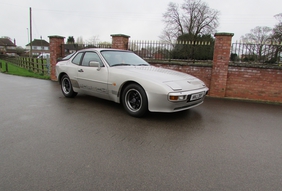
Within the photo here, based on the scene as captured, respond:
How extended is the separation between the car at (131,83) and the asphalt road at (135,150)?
376 mm

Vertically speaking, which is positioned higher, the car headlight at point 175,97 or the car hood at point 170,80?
the car hood at point 170,80

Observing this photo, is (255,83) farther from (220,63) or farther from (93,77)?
(93,77)

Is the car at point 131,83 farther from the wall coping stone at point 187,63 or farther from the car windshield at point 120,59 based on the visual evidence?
the wall coping stone at point 187,63

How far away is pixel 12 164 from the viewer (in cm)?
240

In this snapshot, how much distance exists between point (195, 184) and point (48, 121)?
10.2 ft

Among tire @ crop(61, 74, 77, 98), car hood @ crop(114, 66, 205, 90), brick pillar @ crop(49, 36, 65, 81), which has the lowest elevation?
tire @ crop(61, 74, 77, 98)

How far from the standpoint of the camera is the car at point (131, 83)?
3.86m

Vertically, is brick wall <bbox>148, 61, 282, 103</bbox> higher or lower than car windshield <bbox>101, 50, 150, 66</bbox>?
lower

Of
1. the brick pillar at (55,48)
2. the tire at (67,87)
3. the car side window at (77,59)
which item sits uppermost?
the brick pillar at (55,48)

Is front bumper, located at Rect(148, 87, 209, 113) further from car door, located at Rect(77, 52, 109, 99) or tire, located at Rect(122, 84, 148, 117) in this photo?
car door, located at Rect(77, 52, 109, 99)

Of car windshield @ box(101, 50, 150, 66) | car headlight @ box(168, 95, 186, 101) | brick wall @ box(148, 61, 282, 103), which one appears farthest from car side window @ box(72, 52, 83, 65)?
brick wall @ box(148, 61, 282, 103)

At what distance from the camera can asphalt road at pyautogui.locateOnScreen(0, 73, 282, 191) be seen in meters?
2.15

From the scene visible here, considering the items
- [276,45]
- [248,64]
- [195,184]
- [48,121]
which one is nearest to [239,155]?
[195,184]

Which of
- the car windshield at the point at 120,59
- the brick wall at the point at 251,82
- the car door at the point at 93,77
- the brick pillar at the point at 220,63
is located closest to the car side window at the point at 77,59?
the car door at the point at 93,77
